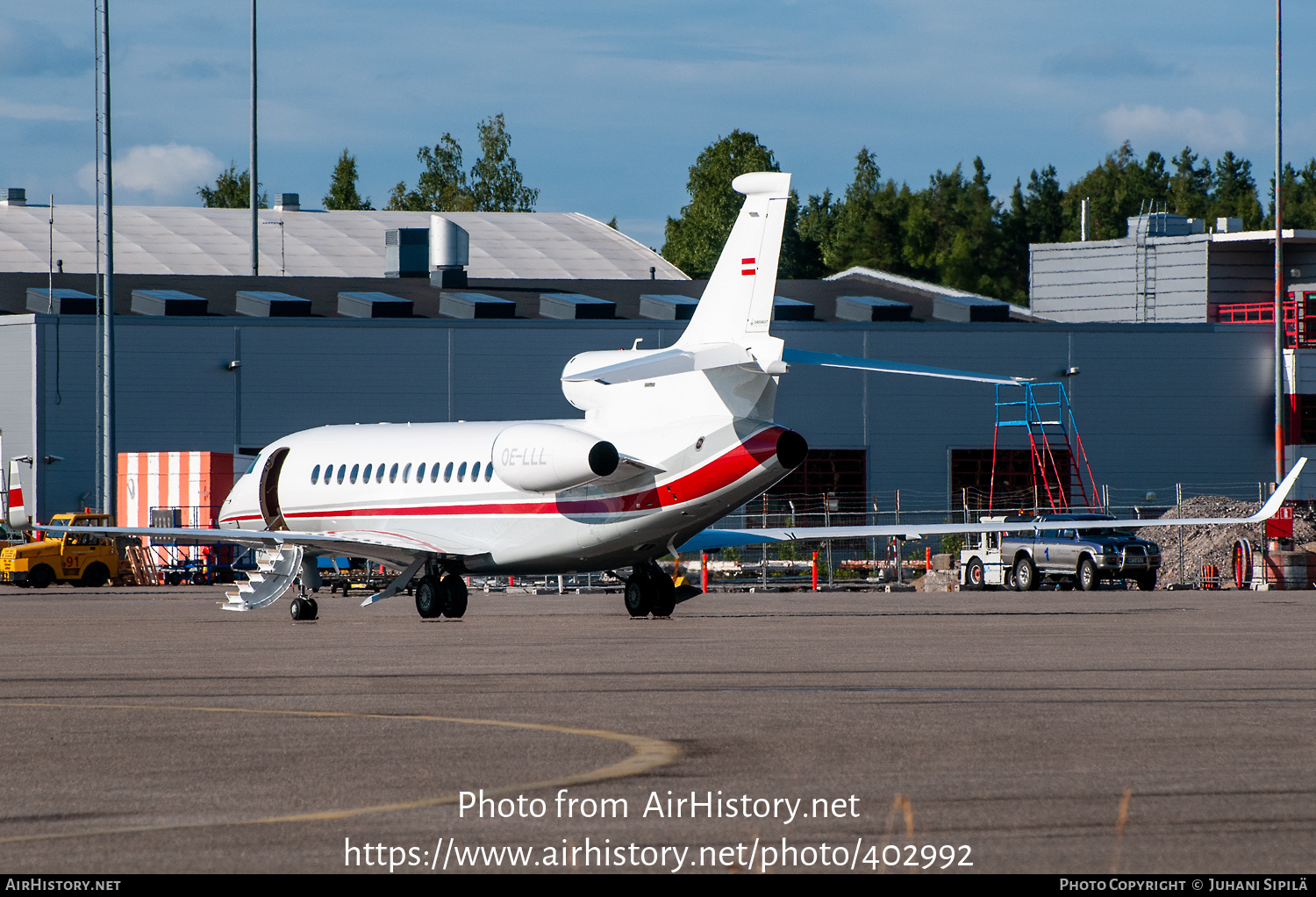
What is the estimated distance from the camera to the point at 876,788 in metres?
10.0

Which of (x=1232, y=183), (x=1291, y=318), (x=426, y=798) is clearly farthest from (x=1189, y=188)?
(x=426, y=798)

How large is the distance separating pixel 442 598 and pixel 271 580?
3961mm

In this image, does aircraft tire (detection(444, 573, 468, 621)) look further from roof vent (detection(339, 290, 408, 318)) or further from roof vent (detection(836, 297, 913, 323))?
roof vent (detection(836, 297, 913, 323))

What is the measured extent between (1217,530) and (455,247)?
109 ft

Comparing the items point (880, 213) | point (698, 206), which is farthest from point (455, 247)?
point (880, 213)

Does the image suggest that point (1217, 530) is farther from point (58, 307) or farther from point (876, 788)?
point (876, 788)

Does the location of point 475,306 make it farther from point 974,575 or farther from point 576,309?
point 974,575

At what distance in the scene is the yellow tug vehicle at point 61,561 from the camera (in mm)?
52312

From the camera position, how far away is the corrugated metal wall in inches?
2368

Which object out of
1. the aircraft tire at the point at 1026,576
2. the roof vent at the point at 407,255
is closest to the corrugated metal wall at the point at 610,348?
the roof vent at the point at 407,255

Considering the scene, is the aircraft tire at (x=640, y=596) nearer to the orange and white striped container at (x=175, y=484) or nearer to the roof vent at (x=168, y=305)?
the orange and white striped container at (x=175, y=484)

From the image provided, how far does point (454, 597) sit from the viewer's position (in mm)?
31266

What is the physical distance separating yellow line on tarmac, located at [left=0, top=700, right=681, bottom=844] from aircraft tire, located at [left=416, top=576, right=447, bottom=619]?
1553 cm

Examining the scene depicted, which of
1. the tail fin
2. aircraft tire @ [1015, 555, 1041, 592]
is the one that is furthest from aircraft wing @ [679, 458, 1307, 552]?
aircraft tire @ [1015, 555, 1041, 592]
